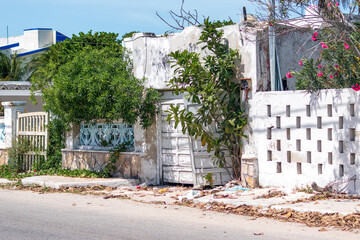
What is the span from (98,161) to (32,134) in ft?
9.01

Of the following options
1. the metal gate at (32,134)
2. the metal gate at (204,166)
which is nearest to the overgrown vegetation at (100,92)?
the metal gate at (204,166)

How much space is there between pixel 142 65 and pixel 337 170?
539 centimetres

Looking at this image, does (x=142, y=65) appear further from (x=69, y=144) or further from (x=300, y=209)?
(x=300, y=209)

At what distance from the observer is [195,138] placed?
10.7 m

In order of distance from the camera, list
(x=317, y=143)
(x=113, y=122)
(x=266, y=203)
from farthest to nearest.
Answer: (x=113, y=122)
(x=317, y=143)
(x=266, y=203)

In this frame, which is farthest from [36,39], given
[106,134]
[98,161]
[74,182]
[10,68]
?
[74,182]

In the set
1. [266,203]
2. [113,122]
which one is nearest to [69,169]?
[113,122]

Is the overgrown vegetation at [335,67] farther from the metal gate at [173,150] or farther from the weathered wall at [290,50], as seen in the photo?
the metal gate at [173,150]

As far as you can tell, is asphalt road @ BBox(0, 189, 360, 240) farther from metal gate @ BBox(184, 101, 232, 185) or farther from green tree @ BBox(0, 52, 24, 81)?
green tree @ BBox(0, 52, 24, 81)

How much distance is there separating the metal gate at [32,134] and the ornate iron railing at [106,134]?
1231 mm

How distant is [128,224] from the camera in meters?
7.55

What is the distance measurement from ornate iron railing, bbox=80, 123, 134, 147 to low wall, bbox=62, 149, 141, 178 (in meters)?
0.31

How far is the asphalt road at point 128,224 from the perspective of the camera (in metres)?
6.68

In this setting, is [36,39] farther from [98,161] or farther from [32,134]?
[98,161]
